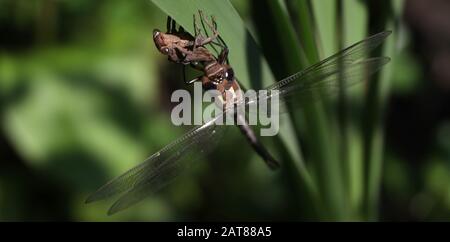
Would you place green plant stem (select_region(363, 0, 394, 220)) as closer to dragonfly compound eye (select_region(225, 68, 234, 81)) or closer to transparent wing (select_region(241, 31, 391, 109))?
transparent wing (select_region(241, 31, 391, 109))

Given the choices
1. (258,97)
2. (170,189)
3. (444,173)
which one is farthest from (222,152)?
(258,97)

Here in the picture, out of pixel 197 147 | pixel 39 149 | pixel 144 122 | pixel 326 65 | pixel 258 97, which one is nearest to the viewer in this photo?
pixel 326 65

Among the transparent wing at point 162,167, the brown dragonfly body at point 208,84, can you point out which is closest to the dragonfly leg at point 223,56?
the brown dragonfly body at point 208,84

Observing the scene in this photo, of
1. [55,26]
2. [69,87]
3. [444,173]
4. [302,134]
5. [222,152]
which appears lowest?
[302,134]

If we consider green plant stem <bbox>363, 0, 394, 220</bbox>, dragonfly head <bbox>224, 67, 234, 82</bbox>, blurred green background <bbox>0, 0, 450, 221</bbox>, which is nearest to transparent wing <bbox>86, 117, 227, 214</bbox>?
dragonfly head <bbox>224, 67, 234, 82</bbox>

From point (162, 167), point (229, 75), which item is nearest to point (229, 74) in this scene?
point (229, 75)

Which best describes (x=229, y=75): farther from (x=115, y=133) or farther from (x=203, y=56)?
(x=115, y=133)

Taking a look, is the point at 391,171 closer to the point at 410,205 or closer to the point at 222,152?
the point at 410,205
